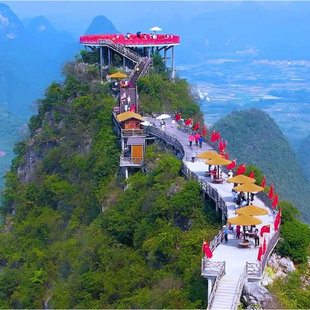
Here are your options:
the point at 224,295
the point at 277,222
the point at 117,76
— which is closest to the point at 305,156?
the point at 117,76

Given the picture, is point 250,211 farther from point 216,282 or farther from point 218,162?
point 218,162

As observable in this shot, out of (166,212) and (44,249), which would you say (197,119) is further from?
(166,212)

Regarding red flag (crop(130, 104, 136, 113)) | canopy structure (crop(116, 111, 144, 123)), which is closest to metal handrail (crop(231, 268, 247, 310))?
canopy structure (crop(116, 111, 144, 123))

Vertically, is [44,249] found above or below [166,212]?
below

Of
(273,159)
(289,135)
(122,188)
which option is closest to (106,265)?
(122,188)

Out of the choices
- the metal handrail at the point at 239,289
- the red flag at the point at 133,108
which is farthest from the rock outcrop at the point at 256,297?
the red flag at the point at 133,108

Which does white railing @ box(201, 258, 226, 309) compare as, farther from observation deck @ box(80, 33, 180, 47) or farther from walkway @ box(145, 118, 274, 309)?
observation deck @ box(80, 33, 180, 47)
